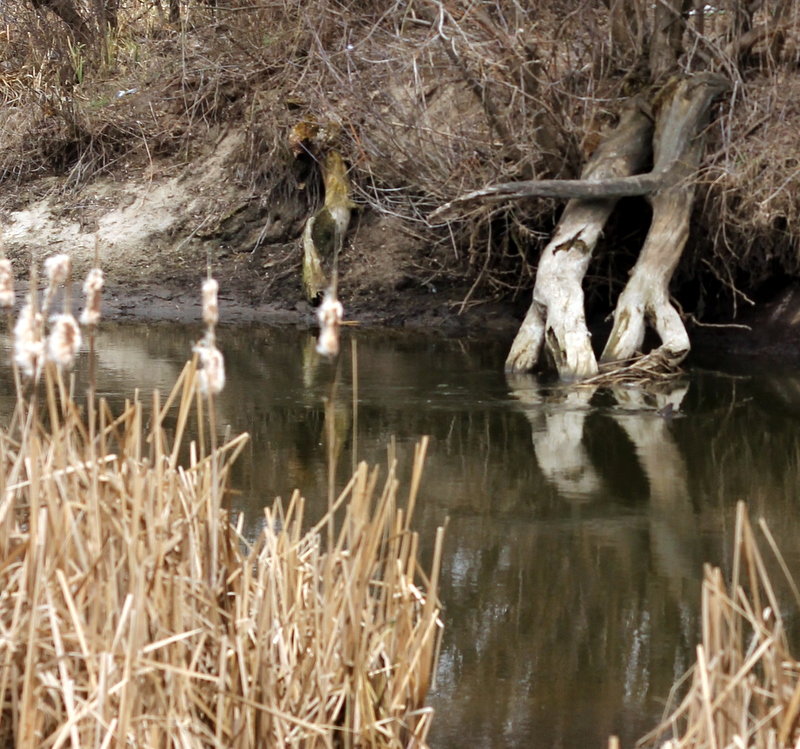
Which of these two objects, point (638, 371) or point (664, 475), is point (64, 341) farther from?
point (638, 371)

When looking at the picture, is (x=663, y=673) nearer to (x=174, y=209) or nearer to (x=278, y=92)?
(x=278, y=92)

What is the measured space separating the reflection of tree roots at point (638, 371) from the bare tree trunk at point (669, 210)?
24cm

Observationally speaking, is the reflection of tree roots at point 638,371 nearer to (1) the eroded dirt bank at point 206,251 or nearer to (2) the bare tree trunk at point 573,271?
(2) the bare tree trunk at point 573,271

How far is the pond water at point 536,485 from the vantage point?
407 cm

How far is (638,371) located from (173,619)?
642 cm

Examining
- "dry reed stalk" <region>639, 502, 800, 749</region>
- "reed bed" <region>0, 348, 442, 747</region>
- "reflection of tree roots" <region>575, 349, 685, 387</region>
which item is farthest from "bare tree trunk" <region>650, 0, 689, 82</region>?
"dry reed stalk" <region>639, 502, 800, 749</region>

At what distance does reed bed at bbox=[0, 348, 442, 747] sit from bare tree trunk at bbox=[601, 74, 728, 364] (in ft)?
20.9

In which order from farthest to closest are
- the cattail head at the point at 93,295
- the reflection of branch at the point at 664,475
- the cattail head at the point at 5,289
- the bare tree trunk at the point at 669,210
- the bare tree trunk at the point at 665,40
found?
the bare tree trunk at the point at 665,40 < the bare tree trunk at the point at 669,210 < the reflection of branch at the point at 664,475 < the cattail head at the point at 5,289 < the cattail head at the point at 93,295

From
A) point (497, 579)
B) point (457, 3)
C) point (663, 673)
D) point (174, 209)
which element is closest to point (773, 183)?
point (457, 3)

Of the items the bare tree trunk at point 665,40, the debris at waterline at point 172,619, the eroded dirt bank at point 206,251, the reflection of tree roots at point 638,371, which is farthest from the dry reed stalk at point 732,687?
the eroded dirt bank at point 206,251

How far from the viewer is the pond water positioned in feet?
13.4

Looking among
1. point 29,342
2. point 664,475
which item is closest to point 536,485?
point 664,475

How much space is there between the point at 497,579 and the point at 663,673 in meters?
0.98

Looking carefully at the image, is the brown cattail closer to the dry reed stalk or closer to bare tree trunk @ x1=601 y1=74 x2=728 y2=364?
the dry reed stalk
